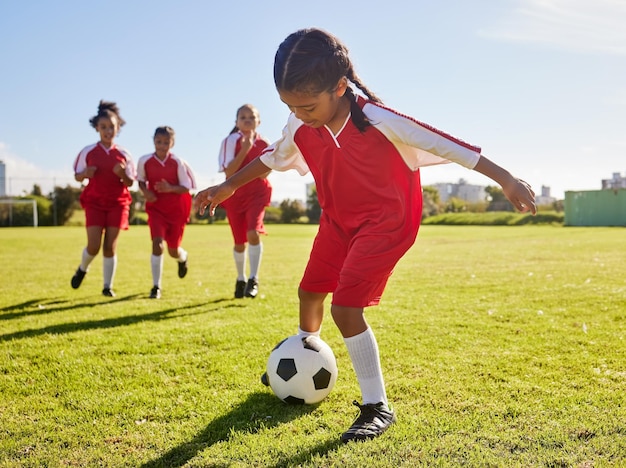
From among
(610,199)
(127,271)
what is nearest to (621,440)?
(127,271)

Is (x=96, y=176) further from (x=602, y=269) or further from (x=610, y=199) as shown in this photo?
(x=610, y=199)

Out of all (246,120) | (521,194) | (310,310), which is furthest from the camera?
(246,120)

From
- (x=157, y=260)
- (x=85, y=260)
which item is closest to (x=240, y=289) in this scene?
(x=157, y=260)

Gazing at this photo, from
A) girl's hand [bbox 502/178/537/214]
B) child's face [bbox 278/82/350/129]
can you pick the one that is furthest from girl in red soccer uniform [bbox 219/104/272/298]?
girl's hand [bbox 502/178/537/214]

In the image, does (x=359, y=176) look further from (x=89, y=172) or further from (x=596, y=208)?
(x=596, y=208)

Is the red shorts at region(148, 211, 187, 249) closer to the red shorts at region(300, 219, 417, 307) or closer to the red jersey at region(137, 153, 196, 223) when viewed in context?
the red jersey at region(137, 153, 196, 223)

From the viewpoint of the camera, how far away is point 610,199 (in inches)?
1538

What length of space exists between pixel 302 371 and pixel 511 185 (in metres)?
1.60

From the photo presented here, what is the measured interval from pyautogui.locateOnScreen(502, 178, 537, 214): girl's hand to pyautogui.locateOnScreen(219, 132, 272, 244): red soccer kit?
5112 millimetres

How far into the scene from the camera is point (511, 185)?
301cm

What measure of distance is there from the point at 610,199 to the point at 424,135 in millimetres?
40883

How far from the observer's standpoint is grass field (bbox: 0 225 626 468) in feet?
9.11

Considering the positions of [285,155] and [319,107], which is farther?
[285,155]

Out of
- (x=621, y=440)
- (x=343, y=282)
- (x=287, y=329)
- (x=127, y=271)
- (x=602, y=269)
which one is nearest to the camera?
(x=621, y=440)
